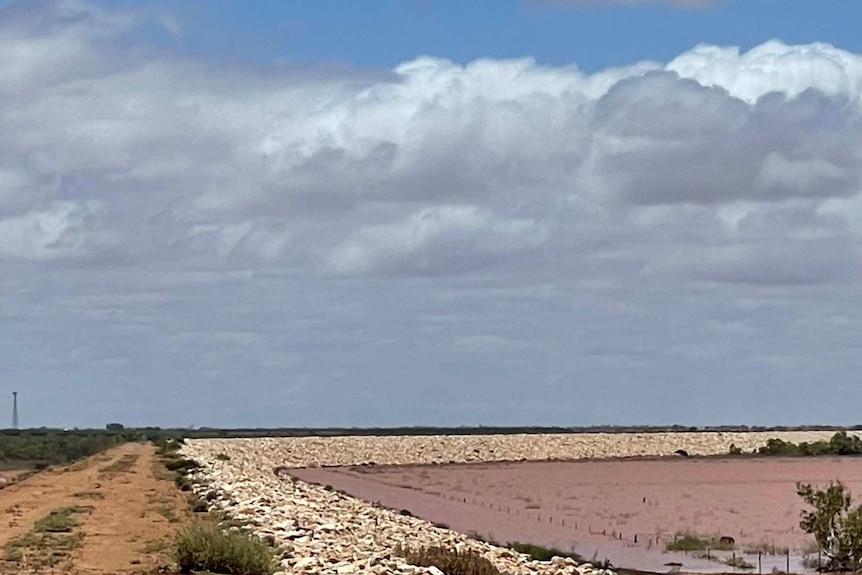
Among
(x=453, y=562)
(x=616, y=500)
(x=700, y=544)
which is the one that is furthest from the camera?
(x=616, y=500)

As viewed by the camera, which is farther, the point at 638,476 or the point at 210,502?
the point at 638,476

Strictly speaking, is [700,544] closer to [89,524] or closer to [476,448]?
[89,524]

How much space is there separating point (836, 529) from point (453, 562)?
956cm

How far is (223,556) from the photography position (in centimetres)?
1631

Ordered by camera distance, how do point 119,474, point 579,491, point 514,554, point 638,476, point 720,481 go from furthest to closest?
1. point 638,476
2. point 720,481
3. point 579,491
4. point 119,474
5. point 514,554

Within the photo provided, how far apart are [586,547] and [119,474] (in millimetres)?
19153

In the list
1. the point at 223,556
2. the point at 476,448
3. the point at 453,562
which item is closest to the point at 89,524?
the point at 223,556

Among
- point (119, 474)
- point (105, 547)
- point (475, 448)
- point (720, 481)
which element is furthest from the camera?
point (475, 448)

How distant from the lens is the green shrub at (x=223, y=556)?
Result: 53.3 ft

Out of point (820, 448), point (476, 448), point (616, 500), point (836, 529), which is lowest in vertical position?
point (836, 529)

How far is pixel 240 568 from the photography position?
53.1ft

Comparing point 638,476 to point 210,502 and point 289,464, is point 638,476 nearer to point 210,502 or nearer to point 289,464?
point 289,464

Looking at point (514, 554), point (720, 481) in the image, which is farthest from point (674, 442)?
point (514, 554)

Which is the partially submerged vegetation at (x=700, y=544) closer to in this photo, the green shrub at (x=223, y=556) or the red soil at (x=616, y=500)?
the red soil at (x=616, y=500)
